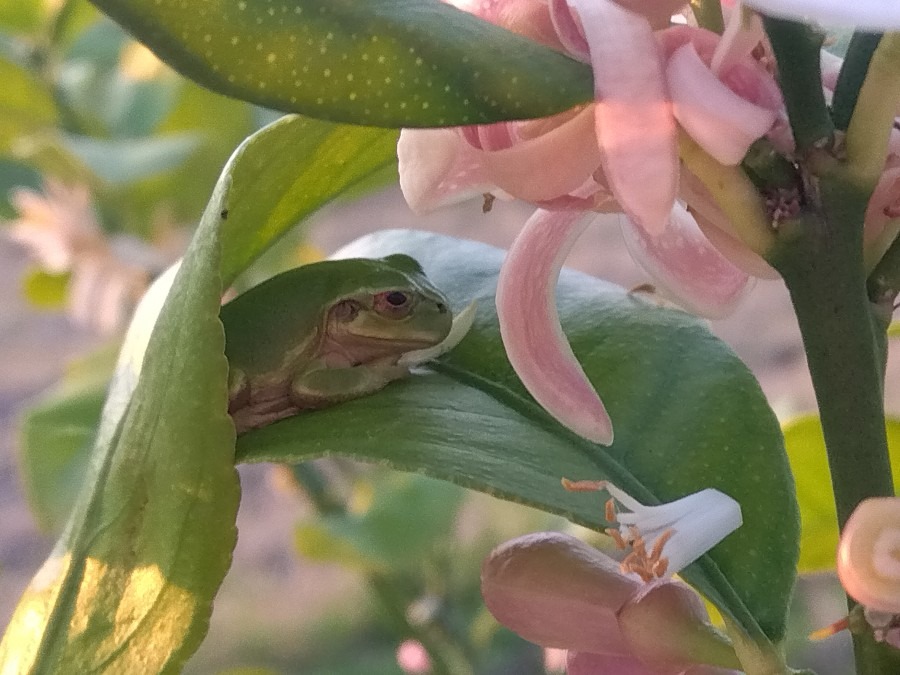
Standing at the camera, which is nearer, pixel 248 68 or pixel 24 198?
pixel 248 68

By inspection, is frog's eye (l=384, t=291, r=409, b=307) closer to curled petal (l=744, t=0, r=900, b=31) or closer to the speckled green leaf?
the speckled green leaf

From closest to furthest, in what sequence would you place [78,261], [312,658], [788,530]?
[788,530], [78,261], [312,658]

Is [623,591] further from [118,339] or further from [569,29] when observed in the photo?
[118,339]

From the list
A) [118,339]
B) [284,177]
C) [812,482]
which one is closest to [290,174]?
[284,177]

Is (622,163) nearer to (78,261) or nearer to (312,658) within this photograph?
(78,261)

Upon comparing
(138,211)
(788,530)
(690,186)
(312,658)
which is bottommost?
(312,658)

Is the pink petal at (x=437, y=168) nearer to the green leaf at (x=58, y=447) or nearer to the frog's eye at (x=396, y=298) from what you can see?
the frog's eye at (x=396, y=298)

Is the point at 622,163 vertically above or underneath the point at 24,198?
above

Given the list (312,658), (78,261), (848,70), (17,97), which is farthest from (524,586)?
(312,658)
